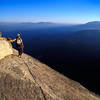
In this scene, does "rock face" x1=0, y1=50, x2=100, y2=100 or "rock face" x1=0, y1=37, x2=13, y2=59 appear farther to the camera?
"rock face" x1=0, y1=37, x2=13, y2=59

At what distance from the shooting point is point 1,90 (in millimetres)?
10562

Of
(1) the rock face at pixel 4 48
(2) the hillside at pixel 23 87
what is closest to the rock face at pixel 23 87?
(2) the hillside at pixel 23 87

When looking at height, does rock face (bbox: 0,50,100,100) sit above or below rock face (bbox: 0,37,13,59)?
below

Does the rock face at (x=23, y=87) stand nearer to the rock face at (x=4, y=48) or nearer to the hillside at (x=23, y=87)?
the hillside at (x=23, y=87)

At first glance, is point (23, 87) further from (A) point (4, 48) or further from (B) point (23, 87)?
(A) point (4, 48)

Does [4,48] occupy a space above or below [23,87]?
above

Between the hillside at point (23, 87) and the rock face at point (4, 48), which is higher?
the rock face at point (4, 48)

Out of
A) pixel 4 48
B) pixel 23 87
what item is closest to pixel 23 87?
Result: pixel 23 87

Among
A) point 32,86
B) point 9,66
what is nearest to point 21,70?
point 9,66

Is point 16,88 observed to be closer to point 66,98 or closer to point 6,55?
point 66,98

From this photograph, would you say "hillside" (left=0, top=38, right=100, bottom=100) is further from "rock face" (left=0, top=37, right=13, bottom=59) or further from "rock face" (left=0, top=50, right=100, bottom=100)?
"rock face" (left=0, top=37, right=13, bottom=59)

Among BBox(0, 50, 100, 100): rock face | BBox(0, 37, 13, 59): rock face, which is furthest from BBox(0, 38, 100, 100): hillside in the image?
BBox(0, 37, 13, 59): rock face

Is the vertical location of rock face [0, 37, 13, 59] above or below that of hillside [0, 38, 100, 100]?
above

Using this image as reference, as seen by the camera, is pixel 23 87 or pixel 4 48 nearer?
pixel 23 87
